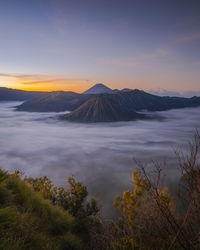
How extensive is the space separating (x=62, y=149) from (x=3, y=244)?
153 meters

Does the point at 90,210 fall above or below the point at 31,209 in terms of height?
below

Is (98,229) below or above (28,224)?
below

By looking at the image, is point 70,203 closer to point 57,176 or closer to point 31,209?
point 31,209

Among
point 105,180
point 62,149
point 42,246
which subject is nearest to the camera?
point 42,246

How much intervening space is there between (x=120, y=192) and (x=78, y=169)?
4119 centimetres

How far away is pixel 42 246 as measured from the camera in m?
4.80

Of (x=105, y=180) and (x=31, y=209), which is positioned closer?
(x=31, y=209)

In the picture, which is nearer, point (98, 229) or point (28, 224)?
point (28, 224)

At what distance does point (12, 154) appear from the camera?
5133 inches

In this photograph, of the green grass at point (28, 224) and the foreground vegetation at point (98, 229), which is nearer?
the foreground vegetation at point (98, 229)

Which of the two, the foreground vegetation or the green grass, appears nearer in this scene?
the foreground vegetation

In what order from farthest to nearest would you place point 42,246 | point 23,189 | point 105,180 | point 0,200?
point 105,180 → point 23,189 → point 0,200 → point 42,246

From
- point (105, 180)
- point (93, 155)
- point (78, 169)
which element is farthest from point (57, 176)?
point (93, 155)

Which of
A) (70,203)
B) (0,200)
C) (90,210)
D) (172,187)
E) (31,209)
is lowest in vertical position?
(172,187)
